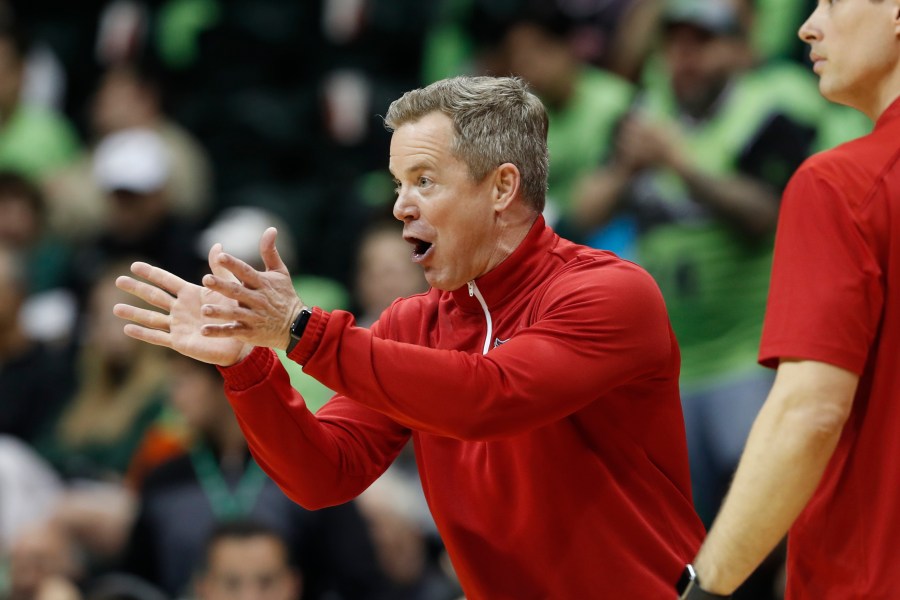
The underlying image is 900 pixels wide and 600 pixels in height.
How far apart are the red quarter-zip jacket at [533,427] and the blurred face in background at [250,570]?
78.3 inches

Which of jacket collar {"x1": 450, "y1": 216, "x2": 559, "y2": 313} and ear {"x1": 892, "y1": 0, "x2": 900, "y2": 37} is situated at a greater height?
ear {"x1": 892, "y1": 0, "x2": 900, "y2": 37}

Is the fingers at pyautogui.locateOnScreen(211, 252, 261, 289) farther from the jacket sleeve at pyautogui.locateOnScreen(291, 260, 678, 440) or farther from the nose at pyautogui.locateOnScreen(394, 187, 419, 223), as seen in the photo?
the nose at pyautogui.locateOnScreen(394, 187, 419, 223)

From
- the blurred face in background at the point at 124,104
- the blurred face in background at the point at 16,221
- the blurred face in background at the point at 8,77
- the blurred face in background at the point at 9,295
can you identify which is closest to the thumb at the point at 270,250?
the blurred face in background at the point at 9,295

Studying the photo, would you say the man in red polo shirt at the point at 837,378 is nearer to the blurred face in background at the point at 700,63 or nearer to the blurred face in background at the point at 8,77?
the blurred face in background at the point at 700,63

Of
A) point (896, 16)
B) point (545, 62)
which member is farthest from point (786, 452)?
point (545, 62)

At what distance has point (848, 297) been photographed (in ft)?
7.83

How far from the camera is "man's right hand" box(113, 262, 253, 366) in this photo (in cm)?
286

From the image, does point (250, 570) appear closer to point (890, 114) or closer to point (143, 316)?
point (143, 316)

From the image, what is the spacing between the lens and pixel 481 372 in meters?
2.69

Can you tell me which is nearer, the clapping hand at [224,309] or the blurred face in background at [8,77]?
the clapping hand at [224,309]

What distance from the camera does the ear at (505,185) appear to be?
3045 mm

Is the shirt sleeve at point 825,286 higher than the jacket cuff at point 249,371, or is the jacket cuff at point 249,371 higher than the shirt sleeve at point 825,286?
the shirt sleeve at point 825,286

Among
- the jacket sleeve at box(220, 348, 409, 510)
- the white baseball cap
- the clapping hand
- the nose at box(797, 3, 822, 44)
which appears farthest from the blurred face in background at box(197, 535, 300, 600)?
the nose at box(797, 3, 822, 44)

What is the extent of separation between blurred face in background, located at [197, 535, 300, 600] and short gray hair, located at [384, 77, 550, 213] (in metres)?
2.39
